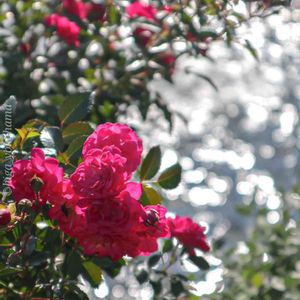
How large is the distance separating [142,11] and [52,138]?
666mm

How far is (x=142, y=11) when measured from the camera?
2.07m

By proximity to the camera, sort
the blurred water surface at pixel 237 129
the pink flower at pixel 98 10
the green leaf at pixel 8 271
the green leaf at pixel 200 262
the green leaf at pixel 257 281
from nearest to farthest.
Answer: the green leaf at pixel 8 271 → the green leaf at pixel 200 262 → the pink flower at pixel 98 10 → the green leaf at pixel 257 281 → the blurred water surface at pixel 237 129

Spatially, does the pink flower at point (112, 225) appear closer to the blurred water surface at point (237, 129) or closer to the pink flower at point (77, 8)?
the pink flower at point (77, 8)

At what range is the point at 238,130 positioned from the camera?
14.6 ft

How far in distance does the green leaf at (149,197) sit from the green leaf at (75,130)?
0.15 metres

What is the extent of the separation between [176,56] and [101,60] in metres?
0.28

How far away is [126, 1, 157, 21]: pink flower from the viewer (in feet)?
6.79

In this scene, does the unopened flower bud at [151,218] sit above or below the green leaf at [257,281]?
above

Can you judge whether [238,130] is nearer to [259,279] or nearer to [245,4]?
Answer: [259,279]

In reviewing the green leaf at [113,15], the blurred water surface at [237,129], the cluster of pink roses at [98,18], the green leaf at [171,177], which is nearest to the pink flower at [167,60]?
the cluster of pink roses at [98,18]

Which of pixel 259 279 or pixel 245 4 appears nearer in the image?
pixel 245 4

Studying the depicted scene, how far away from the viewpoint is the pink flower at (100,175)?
126cm

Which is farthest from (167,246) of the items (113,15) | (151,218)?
(113,15)

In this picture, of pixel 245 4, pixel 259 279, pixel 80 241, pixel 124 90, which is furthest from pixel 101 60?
pixel 80 241
